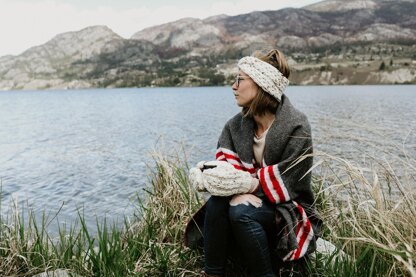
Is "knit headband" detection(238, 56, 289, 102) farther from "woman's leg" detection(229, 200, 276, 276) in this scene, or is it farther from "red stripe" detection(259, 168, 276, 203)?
"woman's leg" detection(229, 200, 276, 276)

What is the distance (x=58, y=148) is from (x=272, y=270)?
74.8ft

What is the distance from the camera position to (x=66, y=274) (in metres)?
3.71

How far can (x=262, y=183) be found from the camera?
10.9ft

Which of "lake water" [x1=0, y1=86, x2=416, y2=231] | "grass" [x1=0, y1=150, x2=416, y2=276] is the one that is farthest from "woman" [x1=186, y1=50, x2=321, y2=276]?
"lake water" [x1=0, y1=86, x2=416, y2=231]

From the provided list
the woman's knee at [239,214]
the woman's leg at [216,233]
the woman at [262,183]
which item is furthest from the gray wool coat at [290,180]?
the woman's leg at [216,233]

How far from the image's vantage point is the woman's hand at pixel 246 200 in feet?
10.6

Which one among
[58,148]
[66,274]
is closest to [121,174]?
[58,148]

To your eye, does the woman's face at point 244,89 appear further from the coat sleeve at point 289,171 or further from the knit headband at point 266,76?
the coat sleeve at point 289,171

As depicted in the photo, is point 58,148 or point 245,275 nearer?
point 245,275

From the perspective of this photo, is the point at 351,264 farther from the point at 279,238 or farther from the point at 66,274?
the point at 66,274

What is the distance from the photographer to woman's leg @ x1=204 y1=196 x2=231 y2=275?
3.31 m

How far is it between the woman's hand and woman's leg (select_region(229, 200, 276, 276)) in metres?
0.03

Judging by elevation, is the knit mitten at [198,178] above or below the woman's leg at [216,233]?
above

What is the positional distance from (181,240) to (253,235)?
4.68 ft
